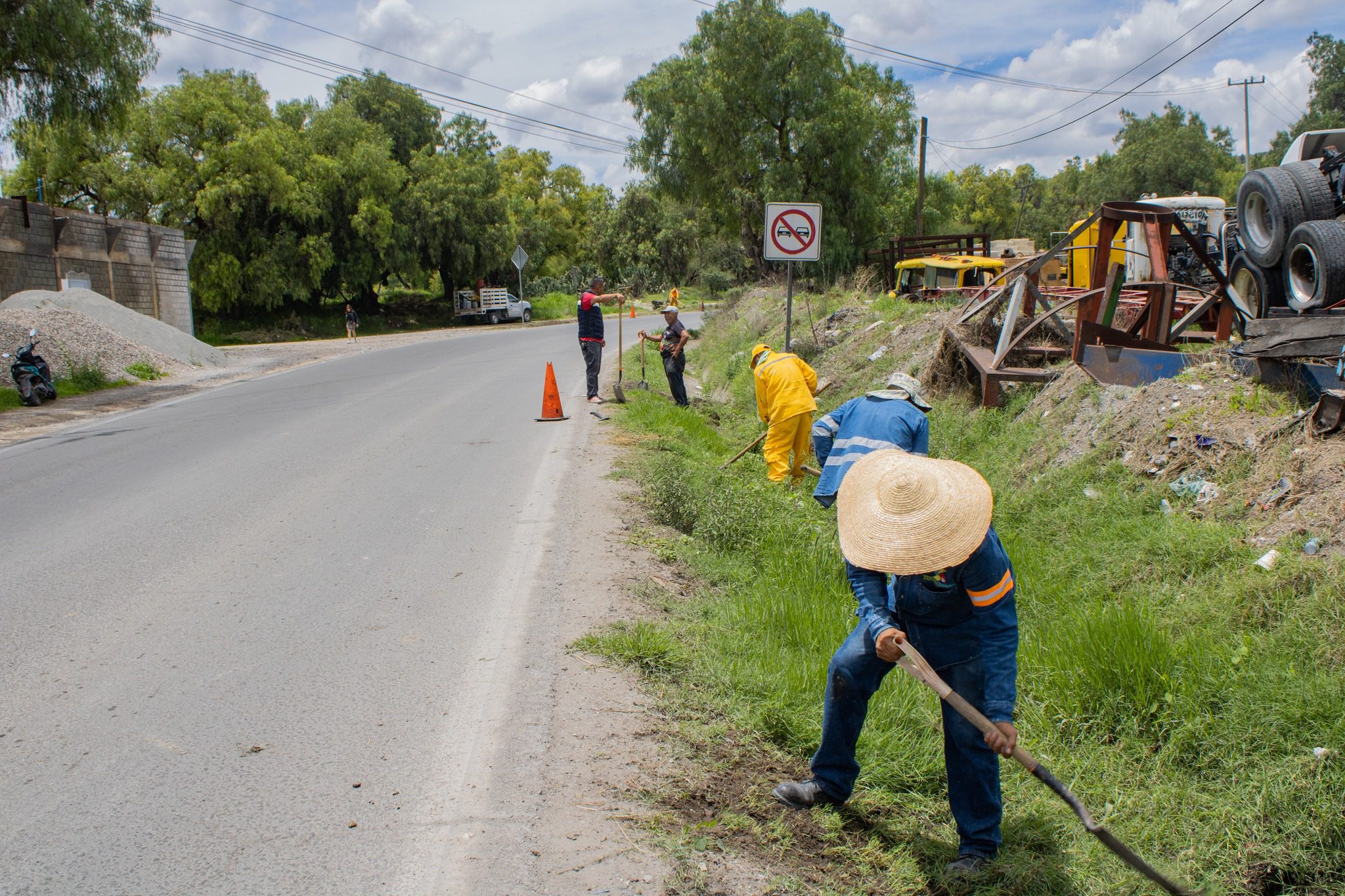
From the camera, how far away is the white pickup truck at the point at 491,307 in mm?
41812

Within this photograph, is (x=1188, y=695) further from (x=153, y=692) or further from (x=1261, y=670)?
(x=153, y=692)

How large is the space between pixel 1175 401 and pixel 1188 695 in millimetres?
3619

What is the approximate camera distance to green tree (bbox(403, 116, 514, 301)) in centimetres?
4106

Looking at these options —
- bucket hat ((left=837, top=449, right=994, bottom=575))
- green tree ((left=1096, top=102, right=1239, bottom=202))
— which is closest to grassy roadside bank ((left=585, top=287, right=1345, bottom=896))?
bucket hat ((left=837, top=449, right=994, bottom=575))

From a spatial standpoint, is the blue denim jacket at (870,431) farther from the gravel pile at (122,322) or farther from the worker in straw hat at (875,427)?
the gravel pile at (122,322)

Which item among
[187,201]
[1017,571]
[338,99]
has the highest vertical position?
[338,99]

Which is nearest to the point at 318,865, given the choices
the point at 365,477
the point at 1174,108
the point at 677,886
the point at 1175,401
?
the point at 677,886

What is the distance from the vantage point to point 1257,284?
8.66 metres

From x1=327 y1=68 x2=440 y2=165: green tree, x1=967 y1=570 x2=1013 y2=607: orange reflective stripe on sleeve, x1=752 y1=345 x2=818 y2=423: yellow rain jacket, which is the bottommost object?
x1=967 y1=570 x2=1013 y2=607: orange reflective stripe on sleeve

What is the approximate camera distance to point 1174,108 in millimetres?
65875

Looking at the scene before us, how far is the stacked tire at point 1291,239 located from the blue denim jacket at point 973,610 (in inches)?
226

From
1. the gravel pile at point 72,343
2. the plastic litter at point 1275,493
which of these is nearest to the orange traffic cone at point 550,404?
the plastic litter at point 1275,493

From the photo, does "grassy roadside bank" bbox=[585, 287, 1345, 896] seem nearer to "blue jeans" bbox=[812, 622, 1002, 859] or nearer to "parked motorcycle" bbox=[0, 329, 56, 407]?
"blue jeans" bbox=[812, 622, 1002, 859]

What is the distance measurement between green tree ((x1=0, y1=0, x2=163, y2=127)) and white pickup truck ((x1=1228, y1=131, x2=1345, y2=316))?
1789cm
